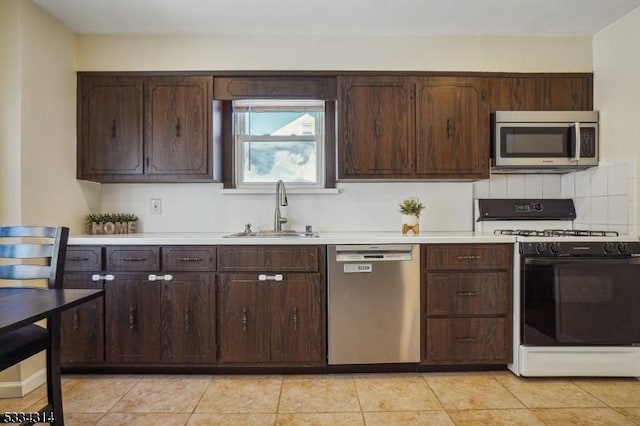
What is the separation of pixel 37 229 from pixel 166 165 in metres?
1.08

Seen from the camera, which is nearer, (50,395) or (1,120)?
(50,395)

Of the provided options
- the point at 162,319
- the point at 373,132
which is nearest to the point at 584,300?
the point at 373,132

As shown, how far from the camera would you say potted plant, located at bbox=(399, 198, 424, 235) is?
111 inches

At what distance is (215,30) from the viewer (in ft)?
9.13

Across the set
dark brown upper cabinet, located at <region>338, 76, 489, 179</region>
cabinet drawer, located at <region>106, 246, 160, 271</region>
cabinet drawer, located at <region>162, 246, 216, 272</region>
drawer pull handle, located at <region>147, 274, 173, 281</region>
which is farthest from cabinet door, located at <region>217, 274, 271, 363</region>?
dark brown upper cabinet, located at <region>338, 76, 489, 179</region>

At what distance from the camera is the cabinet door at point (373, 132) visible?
2.78 meters

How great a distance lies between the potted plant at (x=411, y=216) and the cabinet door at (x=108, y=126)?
1.90 m

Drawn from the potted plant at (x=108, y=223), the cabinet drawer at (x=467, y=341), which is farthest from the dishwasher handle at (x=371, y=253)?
the potted plant at (x=108, y=223)

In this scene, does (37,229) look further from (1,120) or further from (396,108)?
(396,108)

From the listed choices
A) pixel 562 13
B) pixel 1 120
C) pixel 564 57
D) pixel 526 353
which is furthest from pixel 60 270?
pixel 564 57

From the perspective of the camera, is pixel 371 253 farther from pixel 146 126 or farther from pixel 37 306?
pixel 146 126

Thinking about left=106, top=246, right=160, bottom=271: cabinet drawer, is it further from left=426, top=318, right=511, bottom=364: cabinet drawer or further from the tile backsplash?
the tile backsplash

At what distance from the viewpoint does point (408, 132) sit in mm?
2789

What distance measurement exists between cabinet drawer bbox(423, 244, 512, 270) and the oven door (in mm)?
139
